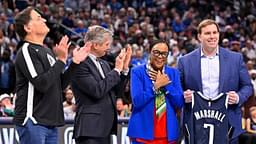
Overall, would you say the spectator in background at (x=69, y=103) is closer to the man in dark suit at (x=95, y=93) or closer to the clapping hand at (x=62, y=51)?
the man in dark suit at (x=95, y=93)

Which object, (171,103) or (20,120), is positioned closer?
(20,120)

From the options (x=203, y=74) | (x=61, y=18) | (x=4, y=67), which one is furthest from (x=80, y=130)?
(x=61, y=18)

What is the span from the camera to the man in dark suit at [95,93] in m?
5.94

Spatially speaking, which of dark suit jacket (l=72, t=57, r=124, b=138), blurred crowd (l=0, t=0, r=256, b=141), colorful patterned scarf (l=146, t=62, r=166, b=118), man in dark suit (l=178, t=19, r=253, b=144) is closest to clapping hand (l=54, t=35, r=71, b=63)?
dark suit jacket (l=72, t=57, r=124, b=138)

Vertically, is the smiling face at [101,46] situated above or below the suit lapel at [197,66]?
above

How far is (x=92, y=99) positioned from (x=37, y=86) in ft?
2.80

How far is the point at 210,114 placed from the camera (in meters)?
6.12

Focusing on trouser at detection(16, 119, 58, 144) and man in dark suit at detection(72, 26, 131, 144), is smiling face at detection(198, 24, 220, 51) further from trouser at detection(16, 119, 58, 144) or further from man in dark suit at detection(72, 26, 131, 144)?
trouser at detection(16, 119, 58, 144)

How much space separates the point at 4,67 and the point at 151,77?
28.0ft

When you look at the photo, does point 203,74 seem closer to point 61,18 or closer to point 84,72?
point 84,72

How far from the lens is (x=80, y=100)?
605 centimetres

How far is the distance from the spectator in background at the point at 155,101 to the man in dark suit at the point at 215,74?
0.17 meters

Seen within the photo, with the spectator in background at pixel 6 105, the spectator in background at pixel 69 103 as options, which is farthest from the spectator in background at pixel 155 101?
the spectator in background at pixel 69 103

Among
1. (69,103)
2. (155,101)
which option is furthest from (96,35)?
(69,103)
